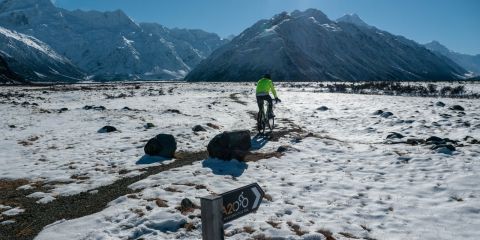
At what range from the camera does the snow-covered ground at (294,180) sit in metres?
10.5

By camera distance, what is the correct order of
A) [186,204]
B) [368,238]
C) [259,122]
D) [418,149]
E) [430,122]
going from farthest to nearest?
1. [430,122]
2. [259,122]
3. [418,149]
4. [186,204]
5. [368,238]

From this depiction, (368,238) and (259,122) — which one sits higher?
(259,122)

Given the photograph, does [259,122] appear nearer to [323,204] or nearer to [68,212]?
[323,204]

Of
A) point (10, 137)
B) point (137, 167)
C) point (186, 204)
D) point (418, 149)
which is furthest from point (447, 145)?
point (10, 137)

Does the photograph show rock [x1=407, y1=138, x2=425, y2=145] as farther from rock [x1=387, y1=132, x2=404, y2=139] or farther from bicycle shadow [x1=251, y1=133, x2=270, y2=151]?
bicycle shadow [x1=251, y1=133, x2=270, y2=151]

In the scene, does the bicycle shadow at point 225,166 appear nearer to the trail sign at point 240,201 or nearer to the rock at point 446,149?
the rock at point 446,149

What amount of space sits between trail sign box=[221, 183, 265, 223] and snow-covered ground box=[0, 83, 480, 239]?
395 cm

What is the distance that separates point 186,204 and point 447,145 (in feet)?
38.4

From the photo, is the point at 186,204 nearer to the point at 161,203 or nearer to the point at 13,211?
the point at 161,203

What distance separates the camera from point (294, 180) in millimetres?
14633

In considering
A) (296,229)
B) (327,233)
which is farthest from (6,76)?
(327,233)

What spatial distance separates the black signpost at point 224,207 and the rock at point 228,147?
1094cm

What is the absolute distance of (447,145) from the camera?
57.1ft

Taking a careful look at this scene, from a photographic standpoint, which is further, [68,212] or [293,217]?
[68,212]
